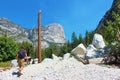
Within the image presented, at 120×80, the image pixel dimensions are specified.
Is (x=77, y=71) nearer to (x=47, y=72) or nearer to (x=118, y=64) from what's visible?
(x=47, y=72)

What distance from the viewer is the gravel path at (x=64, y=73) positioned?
81.2ft

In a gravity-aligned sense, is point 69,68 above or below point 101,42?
below

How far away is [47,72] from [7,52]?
4420 centimetres

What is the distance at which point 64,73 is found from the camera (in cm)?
2606

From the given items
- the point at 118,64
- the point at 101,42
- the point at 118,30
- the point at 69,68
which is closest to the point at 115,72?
the point at 69,68

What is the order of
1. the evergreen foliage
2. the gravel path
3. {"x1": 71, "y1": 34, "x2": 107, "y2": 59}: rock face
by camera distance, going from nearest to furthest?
1. the gravel path
2. {"x1": 71, "y1": 34, "x2": 107, "y2": 59}: rock face
3. the evergreen foliage

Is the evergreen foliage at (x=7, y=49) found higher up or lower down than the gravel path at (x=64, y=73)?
higher up

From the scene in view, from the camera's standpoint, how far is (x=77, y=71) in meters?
26.1

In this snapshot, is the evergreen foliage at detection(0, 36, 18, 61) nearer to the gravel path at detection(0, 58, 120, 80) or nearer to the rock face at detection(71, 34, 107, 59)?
the rock face at detection(71, 34, 107, 59)

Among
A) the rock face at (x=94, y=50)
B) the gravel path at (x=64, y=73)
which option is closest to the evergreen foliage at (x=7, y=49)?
the rock face at (x=94, y=50)

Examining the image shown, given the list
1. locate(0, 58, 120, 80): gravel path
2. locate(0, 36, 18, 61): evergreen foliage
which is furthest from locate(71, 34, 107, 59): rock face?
locate(0, 36, 18, 61): evergreen foliage

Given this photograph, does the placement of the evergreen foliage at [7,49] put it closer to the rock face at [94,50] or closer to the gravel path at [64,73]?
the rock face at [94,50]

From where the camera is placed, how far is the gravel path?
2476 centimetres

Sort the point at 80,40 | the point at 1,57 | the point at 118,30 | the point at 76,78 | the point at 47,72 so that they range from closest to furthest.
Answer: the point at 76,78, the point at 47,72, the point at 118,30, the point at 1,57, the point at 80,40
